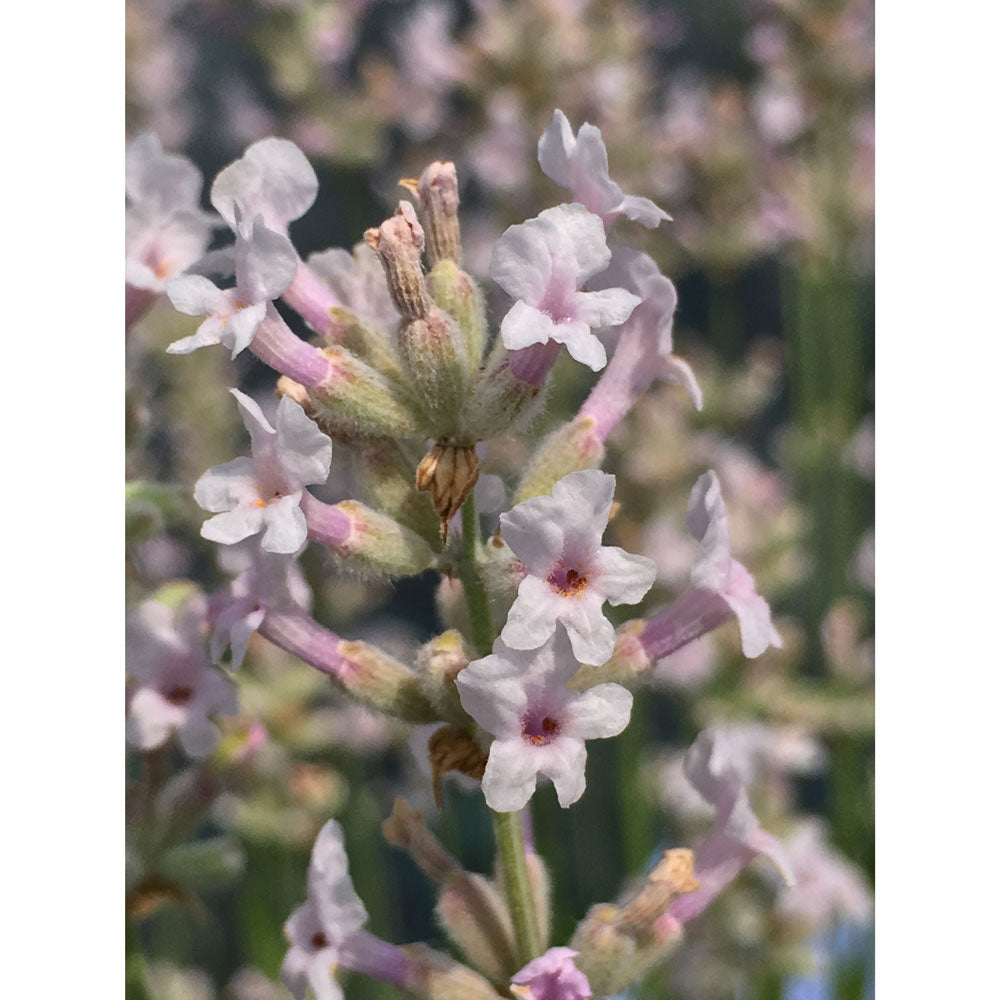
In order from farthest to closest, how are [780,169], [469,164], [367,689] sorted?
1. [780,169]
2. [469,164]
3. [367,689]

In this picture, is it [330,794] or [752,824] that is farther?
[330,794]

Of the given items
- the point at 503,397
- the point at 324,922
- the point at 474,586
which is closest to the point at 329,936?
the point at 324,922

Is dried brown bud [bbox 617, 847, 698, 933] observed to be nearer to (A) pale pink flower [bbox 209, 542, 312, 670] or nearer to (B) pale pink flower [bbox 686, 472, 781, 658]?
(B) pale pink flower [bbox 686, 472, 781, 658]

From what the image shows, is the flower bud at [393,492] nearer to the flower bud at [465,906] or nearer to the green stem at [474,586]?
the green stem at [474,586]

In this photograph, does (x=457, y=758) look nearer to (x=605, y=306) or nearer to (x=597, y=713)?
(x=597, y=713)

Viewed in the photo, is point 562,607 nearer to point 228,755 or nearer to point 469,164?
point 228,755

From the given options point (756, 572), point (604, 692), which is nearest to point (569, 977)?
point (604, 692)

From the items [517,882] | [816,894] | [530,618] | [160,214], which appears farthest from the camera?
[816,894]

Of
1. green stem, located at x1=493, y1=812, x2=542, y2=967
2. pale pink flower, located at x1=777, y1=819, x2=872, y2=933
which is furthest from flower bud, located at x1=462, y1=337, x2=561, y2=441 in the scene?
pale pink flower, located at x1=777, y1=819, x2=872, y2=933
